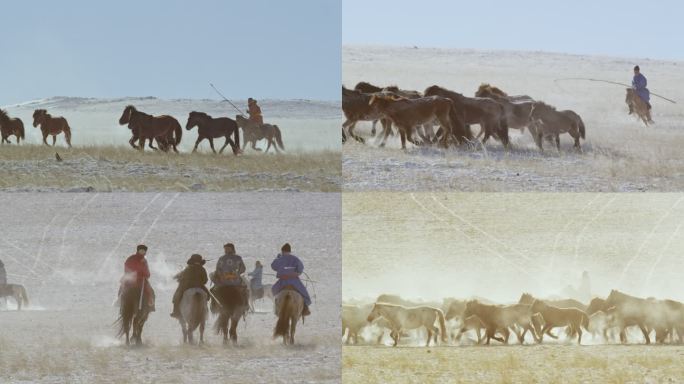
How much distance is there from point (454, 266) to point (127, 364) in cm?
386

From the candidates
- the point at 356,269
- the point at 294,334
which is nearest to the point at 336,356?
the point at 294,334

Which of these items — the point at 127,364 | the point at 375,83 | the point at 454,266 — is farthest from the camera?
the point at 375,83

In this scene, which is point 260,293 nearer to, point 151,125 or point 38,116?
point 151,125

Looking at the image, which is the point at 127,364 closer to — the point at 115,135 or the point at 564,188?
the point at 115,135

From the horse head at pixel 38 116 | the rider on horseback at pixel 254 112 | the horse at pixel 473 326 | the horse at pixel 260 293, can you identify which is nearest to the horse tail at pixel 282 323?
the horse at pixel 260 293

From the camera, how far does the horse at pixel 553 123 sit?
45.4 ft

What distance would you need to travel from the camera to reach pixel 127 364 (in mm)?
10859

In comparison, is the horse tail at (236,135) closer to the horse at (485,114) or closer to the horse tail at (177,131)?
the horse tail at (177,131)

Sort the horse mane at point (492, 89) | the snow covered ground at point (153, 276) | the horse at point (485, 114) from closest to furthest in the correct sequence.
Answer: the snow covered ground at point (153, 276) → the horse at point (485, 114) → the horse mane at point (492, 89)

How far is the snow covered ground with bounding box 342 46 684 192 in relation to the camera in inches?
500

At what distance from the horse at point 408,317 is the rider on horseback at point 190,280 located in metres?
1.85

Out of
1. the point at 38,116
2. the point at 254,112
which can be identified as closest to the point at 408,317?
the point at 254,112

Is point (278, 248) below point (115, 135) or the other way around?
below

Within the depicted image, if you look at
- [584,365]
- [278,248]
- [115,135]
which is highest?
[115,135]
